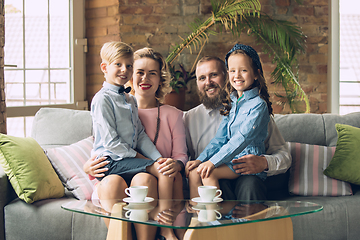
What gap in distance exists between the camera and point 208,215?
1.15 meters

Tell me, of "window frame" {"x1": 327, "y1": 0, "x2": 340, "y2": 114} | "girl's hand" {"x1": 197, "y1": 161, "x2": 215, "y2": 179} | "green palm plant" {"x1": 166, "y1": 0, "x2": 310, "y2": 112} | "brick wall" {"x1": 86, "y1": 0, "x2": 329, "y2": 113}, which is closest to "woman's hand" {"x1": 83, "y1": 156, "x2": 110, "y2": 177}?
"girl's hand" {"x1": 197, "y1": 161, "x2": 215, "y2": 179}

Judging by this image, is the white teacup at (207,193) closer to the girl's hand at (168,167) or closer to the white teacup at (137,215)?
the white teacup at (137,215)

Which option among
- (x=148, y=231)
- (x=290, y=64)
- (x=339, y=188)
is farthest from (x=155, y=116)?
(x=290, y=64)

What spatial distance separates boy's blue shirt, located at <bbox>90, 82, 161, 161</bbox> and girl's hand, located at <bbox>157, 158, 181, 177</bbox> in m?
0.09

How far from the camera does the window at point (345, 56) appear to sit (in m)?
3.56

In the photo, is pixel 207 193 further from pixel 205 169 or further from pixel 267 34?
pixel 267 34

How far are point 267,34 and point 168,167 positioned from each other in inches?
79.5

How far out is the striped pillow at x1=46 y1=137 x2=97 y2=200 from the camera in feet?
5.95

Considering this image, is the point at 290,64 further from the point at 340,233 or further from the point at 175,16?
the point at 340,233

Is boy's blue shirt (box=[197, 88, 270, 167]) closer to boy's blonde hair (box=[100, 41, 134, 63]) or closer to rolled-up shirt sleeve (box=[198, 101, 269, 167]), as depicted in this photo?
rolled-up shirt sleeve (box=[198, 101, 269, 167])

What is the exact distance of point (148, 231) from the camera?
4.52 ft

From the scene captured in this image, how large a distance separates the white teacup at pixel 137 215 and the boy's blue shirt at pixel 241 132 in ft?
1.79

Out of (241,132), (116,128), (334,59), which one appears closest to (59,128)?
(116,128)

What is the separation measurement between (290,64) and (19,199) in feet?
8.03
